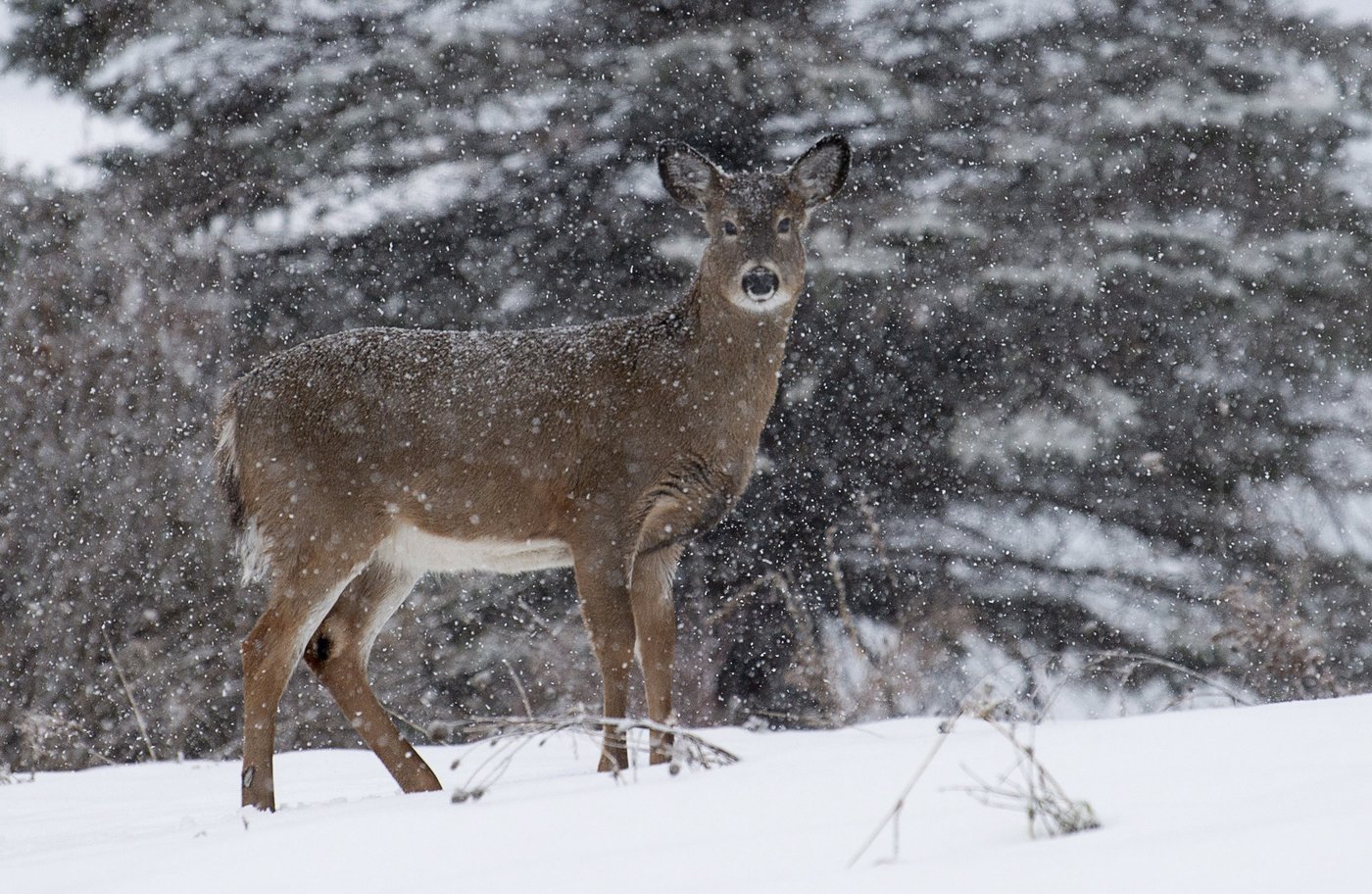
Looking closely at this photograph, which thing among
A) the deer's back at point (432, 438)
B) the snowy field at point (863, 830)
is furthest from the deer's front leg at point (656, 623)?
the snowy field at point (863, 830)

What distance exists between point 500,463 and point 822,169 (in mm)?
1861

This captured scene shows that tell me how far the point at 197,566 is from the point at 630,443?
487 cm

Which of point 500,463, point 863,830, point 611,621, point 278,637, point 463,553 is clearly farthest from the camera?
point 463,553

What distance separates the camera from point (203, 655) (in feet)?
30.8

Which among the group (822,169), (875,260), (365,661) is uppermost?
(822,169)

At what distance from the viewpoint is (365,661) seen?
579 centimetres

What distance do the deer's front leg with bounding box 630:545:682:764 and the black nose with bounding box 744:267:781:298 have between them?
1019 mm

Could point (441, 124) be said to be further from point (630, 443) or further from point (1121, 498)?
point (630, 443)

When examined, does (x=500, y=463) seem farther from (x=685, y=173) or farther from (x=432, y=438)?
(x=685, y=173)

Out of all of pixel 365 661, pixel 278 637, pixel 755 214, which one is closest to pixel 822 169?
pixel 755 214

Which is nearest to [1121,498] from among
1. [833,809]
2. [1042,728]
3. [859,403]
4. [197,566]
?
[859,403]

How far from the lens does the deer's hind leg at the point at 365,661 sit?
541cm

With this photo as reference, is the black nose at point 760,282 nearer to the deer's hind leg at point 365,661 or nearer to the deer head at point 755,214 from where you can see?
the deer head at point 755,214

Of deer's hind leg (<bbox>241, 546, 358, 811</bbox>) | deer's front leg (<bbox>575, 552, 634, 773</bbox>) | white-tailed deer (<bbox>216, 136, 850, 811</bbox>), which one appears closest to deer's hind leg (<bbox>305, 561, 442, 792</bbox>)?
white-tailed deer (<bbox>216, 136, 850, 811</bbox>)
